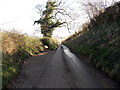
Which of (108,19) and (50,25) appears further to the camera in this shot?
(50,25)

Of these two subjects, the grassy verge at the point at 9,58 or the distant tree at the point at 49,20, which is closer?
the grassy verge at the point at 9,58

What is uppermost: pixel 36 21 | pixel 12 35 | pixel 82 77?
pixel 36 21

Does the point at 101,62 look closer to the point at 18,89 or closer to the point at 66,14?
the point at 18,89

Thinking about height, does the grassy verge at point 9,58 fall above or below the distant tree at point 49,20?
below

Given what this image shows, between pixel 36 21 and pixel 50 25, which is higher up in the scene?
pixel 36 21

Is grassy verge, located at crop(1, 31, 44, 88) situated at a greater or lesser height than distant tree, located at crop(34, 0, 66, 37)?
lesser

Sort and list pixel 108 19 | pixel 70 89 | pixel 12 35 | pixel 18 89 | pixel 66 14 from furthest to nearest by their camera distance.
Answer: pixel 66 14 → pixel 108 19 → pixel 12 35 → pixel 18 89 → pixel 70 89

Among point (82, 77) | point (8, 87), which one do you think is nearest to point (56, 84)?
point (82, 77)

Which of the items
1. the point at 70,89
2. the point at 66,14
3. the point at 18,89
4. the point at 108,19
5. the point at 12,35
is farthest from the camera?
the point at 66,14

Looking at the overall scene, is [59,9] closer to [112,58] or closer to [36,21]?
[36,21]

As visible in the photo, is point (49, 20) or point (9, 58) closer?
point (9, 58)

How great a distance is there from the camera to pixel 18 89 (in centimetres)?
488

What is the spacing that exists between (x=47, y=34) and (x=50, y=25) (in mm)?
2188

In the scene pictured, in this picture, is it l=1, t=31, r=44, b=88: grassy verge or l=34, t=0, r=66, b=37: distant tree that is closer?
l=1, t=31, r=44, b=88: grassy verge
